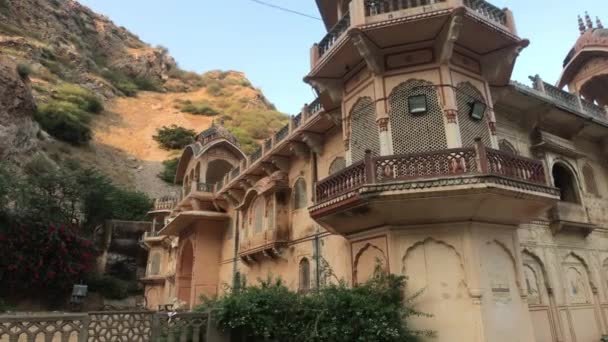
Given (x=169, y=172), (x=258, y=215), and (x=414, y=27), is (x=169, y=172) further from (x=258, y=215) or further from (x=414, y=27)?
(x=414, y=27)

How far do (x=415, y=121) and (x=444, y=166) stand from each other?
1686 mm

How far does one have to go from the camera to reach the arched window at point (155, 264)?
30219mm

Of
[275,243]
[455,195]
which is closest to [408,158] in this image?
[455,195]

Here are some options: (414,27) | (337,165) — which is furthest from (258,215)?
(414,27)

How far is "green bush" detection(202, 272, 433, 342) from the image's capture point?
7.36 metres

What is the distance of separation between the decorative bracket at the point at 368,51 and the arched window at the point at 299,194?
19.9 ft

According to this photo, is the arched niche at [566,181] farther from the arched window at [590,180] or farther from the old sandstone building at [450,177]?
the arched window at [590,180]

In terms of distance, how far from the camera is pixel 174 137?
60.1 metres

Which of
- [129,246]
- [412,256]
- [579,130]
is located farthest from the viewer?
[129,246]

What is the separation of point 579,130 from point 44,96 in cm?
5787

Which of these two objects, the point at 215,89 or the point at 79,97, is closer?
the point at 79,97

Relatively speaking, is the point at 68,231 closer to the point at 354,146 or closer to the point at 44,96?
the point at 354,146

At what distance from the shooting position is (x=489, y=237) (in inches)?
337

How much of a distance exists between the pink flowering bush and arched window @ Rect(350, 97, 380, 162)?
22656 millimetres
